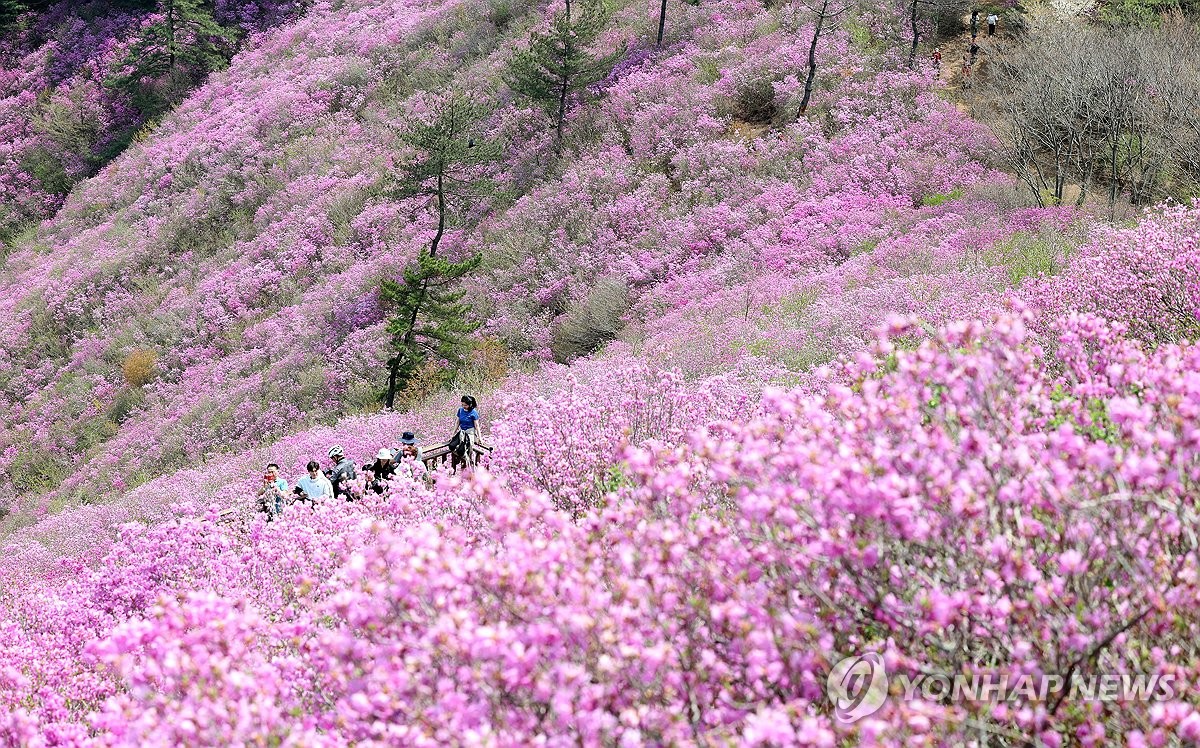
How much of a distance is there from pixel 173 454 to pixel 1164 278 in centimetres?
2176

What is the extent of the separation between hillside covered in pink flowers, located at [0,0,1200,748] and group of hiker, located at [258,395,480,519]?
697 mm

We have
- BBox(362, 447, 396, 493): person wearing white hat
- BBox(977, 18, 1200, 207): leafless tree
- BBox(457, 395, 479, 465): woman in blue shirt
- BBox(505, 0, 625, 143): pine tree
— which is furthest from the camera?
BBox(505, 0, 625, 143): pine tree

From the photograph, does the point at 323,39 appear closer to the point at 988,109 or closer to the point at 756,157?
the point at 756,157

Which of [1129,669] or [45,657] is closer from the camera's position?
[1129,669]

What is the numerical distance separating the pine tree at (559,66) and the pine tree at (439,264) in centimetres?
205

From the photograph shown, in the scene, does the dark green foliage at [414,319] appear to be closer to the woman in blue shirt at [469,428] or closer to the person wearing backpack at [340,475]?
the person wearing backpack at [340,475]

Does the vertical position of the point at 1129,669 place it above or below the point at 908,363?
below

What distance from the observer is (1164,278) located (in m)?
8.86

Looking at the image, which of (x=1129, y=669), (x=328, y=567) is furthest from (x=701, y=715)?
(x=328, y=567)

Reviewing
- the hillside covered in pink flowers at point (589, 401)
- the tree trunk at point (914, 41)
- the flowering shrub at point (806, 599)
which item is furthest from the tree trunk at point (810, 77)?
the flowering shrub at point (806, 599)

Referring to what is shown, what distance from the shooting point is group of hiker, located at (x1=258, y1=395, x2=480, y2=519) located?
34.8 ft

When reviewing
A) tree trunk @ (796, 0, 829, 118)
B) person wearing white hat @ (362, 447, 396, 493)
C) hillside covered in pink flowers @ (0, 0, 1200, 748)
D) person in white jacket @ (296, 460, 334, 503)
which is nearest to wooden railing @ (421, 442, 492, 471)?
person wearing white hat @ (362, 447, 396, 493)

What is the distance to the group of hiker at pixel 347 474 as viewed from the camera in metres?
10.6

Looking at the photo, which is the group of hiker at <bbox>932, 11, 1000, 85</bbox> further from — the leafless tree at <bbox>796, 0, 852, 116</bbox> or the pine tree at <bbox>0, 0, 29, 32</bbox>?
the pine tree at <bbox>0, 0, 29, 32</bbox>
